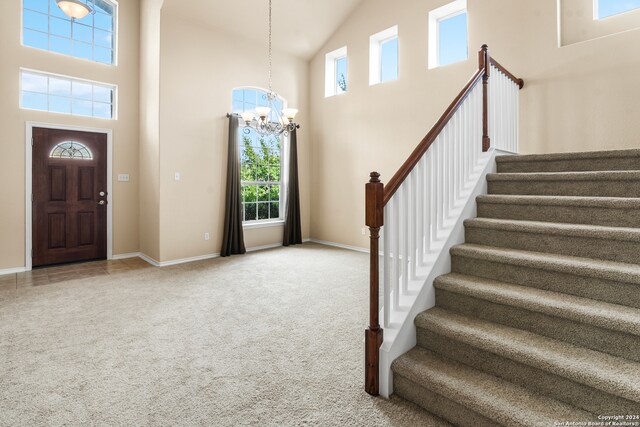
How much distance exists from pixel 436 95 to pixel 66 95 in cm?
543

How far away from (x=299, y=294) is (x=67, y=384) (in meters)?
2.15

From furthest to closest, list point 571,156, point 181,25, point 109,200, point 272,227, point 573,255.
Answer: point 272,227 → point 109,200 → point 181,25 → point 571,156 → point 573,255

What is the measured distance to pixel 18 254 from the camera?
4750 millimetres

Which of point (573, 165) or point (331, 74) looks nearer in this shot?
point (573, 165)

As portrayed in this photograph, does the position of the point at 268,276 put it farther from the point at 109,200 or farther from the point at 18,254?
the point at 18,254

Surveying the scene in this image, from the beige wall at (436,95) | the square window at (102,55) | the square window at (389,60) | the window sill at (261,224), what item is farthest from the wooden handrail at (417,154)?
the square window at (102,55)

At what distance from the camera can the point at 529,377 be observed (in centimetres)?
165

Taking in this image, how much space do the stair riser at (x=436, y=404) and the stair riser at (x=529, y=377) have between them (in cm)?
26

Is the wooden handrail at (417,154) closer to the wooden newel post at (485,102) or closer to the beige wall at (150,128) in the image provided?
the wooden newel post at (485,102)

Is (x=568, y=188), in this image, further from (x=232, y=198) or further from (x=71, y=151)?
(x=71, y=151)

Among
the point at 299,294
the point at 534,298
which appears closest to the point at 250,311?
the point at 299,294

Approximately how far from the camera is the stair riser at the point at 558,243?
6.26 ft

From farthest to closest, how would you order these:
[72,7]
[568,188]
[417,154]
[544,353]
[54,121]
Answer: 1. [54,121]
2. [72,7]
3. [568,188]
4. [417,154]
5. [544,353]

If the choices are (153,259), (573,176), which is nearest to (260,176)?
(153,259)
